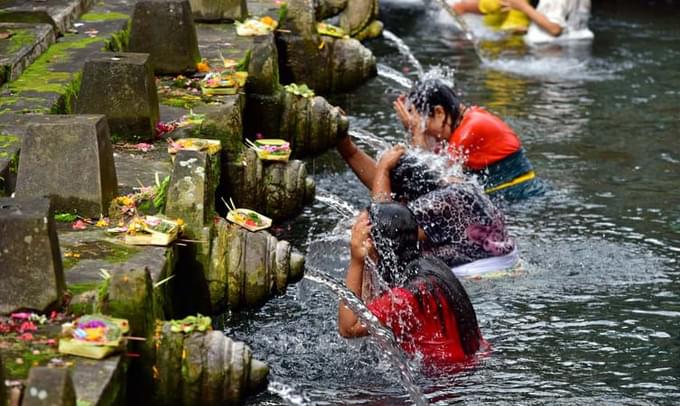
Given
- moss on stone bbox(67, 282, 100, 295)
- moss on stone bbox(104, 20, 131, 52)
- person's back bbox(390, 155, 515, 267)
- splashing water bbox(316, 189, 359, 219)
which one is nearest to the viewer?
moss on stone bbox(67, 282, 100, 295)

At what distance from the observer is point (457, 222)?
8.17 meters

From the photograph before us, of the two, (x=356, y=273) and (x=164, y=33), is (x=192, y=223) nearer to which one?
(x=356, y=273)

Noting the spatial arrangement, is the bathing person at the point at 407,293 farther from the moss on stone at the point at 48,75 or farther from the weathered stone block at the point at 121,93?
the moss on stone at the point at 48,75

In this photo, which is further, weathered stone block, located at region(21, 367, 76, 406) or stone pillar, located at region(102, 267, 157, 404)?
stone pillar, located at region(102, 267, 157, 404)

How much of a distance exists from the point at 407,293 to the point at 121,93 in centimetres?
230

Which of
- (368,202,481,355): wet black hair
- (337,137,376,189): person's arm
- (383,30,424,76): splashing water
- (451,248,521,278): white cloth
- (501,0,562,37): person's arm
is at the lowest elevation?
(383,30,424,76): splashing water

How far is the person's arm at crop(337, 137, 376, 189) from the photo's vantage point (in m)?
8.89

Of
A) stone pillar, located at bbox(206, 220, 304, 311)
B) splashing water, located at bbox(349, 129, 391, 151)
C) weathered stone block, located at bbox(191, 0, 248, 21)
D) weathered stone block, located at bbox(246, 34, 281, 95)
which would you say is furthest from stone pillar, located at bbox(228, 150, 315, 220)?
weathered stone block, located at bbox(191, 0, 248, 21)

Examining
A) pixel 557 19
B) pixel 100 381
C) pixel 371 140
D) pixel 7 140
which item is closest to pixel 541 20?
pixel 557 19

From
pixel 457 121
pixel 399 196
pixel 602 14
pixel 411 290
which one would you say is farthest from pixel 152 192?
pixel 602 14

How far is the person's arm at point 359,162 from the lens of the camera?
350 inches

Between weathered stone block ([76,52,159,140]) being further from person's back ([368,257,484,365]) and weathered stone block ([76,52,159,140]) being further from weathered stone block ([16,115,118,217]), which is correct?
person's back ([368,257,484,365])

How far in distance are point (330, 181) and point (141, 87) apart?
2.91 meters

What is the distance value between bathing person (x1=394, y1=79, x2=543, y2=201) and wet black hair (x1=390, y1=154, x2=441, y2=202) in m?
0.37
